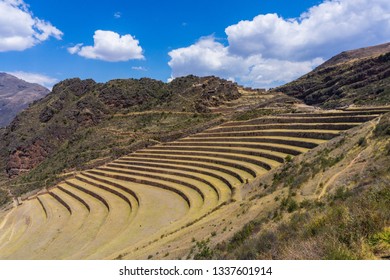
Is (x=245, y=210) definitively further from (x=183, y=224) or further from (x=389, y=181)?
(x=389, y=181)


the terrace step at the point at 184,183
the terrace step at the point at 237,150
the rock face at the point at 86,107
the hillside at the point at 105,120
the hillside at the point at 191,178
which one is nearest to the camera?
the hillside at the point at 191,178

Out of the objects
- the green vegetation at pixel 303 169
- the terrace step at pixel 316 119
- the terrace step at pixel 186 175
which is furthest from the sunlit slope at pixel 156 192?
the green vegetation at pixel 303 169

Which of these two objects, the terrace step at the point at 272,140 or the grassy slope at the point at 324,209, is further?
the terrace step at the point at 272,140

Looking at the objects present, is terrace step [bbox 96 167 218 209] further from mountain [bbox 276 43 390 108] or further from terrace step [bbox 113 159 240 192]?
mountain [bbox 276 43 390 108]

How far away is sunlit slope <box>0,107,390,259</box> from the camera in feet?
60.8

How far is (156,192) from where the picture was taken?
83.5 feet

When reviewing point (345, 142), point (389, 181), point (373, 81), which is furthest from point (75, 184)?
point (373, 81)

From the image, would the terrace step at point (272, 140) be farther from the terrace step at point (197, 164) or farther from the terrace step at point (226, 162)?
the terrace step at point (197, 164)

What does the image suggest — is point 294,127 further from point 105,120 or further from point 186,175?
point 105,120

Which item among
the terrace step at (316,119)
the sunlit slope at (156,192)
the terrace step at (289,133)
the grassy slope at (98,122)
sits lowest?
the sunlit slope at (156,192)

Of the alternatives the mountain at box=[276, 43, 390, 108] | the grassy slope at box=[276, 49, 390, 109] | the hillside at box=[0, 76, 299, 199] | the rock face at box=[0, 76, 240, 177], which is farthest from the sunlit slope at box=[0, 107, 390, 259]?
the grassy slope at box=[276, 49, 390, 109]

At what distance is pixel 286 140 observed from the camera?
24312 mm

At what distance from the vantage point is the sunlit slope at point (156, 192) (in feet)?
60.8

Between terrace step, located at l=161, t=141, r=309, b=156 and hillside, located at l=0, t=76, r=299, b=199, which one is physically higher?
hillside, located at l=0, t=76, r=299, b=199
